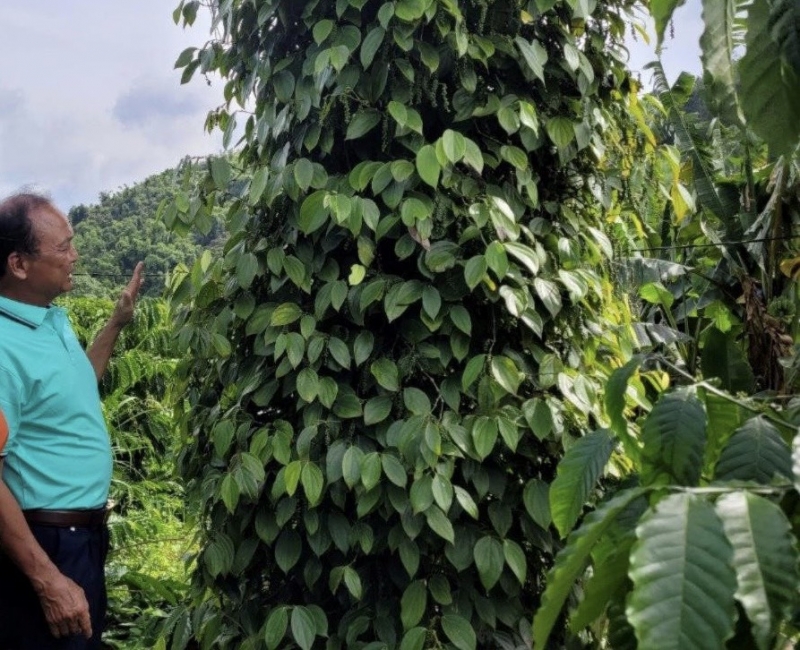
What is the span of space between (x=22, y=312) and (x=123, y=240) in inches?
319

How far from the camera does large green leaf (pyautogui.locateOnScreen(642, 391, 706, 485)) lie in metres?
0.73

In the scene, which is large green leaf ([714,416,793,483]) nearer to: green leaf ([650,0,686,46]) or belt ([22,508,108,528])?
green leaf ([650,0,686,46])

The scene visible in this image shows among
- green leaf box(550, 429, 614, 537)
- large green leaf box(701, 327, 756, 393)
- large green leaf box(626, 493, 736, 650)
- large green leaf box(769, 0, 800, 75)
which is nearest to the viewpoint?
large green leaf box(626, 493, 736, 650)

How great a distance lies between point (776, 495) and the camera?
64 cm

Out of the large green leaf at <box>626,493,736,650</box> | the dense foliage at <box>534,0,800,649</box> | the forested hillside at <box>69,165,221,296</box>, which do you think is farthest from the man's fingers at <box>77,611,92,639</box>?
the forested hillside at <box>69,165,221,296</box>

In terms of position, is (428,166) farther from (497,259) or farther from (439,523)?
(439,523)

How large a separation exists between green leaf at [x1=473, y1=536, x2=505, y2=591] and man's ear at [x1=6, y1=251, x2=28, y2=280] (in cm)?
105

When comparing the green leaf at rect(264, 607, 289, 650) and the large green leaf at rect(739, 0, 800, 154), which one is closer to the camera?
the large green leaf at rect(739, 0, 800, 154)

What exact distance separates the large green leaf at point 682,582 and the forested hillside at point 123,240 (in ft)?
12.3

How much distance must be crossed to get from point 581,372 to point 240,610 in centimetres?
85

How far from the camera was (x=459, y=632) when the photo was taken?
159 cm

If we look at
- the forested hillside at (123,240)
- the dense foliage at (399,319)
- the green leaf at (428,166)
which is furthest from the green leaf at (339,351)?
the forested hillside at (123,240)

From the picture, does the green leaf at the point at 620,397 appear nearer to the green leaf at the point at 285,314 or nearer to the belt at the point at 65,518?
the green leaf at the point at 285,314

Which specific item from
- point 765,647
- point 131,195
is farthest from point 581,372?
point 131,195
